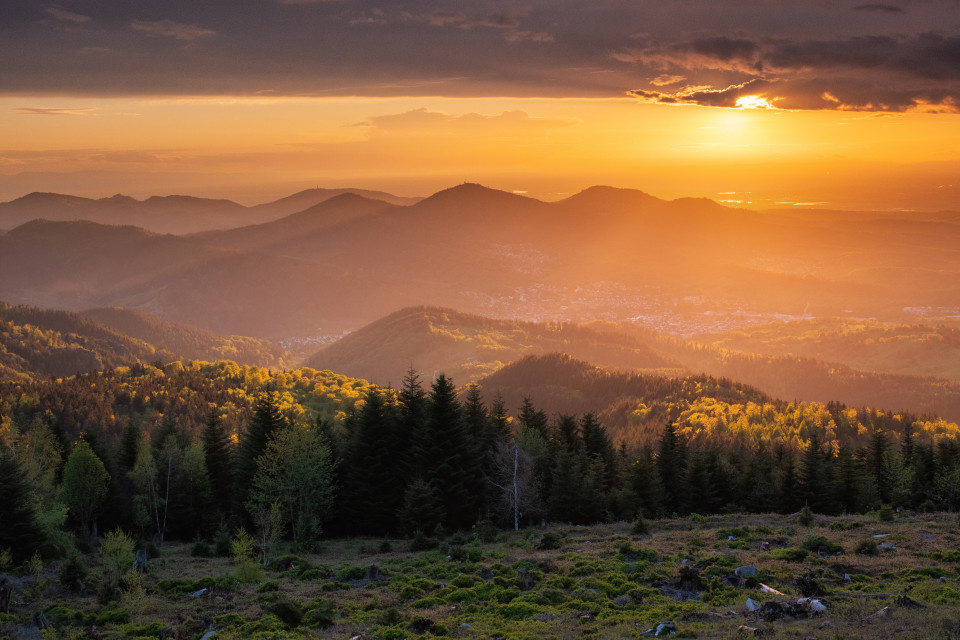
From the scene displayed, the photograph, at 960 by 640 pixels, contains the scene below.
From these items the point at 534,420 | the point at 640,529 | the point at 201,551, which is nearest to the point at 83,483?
the point at 201,551

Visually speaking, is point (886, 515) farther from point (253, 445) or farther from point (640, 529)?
point (253, 445)

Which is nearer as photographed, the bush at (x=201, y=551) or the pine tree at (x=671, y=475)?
the bush at (x=201, y=551)

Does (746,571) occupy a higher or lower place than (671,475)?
higher

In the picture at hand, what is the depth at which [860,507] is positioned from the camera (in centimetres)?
5616

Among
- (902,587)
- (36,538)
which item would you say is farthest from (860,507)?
(36,538)

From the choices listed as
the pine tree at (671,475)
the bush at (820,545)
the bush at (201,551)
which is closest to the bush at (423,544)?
the bush at (201,551)

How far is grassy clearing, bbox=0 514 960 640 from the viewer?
2367 centimetres

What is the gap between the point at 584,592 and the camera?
29203 mm

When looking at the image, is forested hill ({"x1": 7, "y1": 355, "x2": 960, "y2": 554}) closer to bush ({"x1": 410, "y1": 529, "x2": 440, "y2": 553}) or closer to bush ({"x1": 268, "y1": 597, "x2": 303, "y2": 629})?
bush ({"x1": 410, "y1": 529, "x2": 440, "y2": 553})

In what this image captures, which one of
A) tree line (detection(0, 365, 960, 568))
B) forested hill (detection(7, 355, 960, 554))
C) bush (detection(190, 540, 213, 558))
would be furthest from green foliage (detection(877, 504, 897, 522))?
bush (detection(190, 540, 213, 558))

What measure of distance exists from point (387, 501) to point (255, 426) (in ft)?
46.3

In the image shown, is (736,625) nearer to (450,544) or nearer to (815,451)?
(450,544)

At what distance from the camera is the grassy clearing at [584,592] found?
23672 mm

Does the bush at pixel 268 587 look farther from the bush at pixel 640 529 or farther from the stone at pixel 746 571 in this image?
the bush at pixel 640 529
